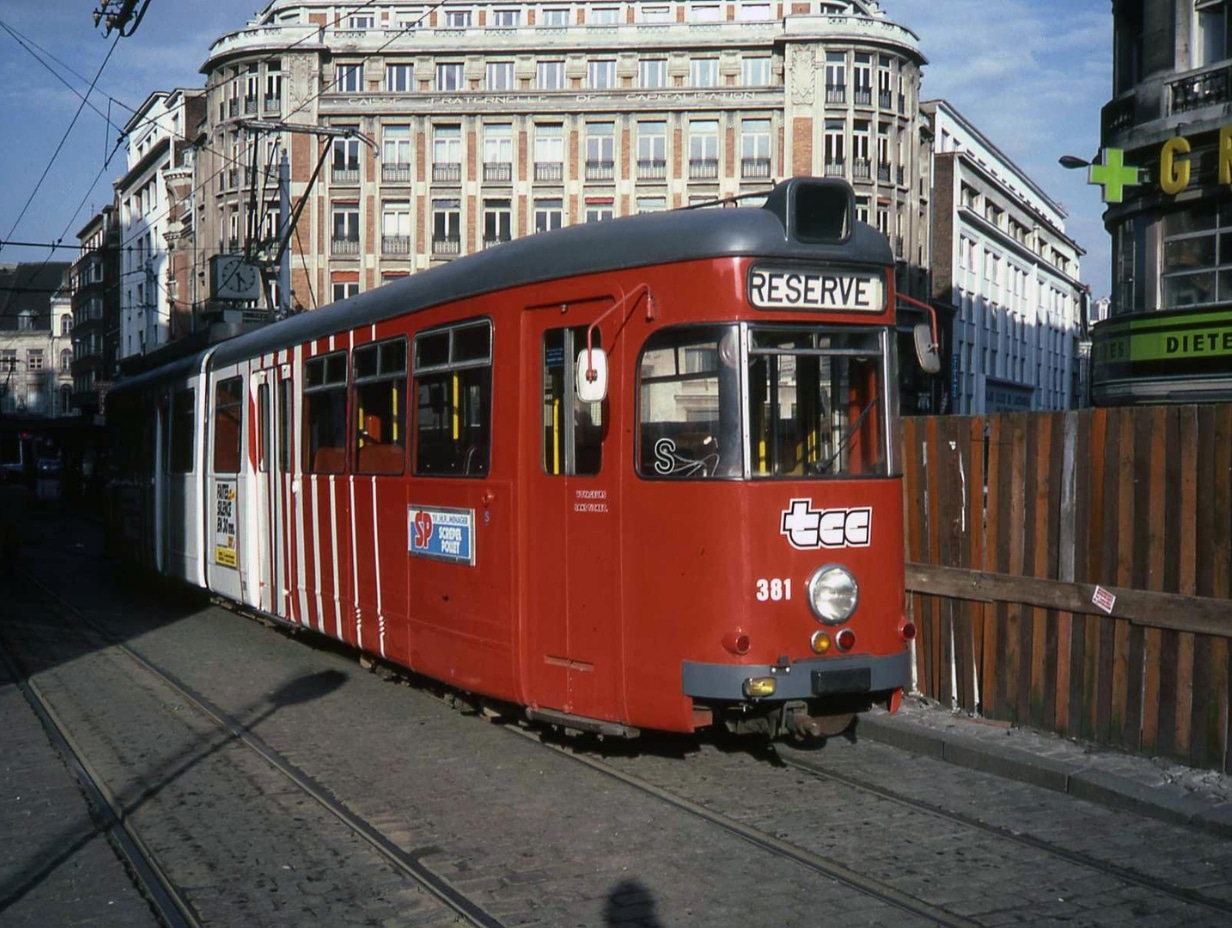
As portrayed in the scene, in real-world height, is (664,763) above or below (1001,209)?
below

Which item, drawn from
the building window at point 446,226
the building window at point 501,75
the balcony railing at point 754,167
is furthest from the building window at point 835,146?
the building window at point 446,226

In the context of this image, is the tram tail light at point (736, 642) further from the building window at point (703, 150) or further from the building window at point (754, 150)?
the building window at point (754, 150)

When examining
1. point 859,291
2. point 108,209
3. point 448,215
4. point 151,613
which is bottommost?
point 151,613

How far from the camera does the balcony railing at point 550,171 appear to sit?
5942 cm

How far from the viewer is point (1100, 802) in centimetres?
772

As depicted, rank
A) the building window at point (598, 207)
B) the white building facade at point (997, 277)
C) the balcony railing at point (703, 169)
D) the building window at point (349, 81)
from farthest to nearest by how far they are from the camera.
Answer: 1. the white building facade at point (997, 277)
2. the building window at point (349, 81)
3. the building window at point (598, 207)
4. the balcony railing at point (703, 169)

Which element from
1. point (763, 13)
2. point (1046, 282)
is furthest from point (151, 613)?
point (1046, 282)

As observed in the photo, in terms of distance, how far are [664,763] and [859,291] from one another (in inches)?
121

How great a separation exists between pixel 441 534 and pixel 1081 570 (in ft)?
13.7

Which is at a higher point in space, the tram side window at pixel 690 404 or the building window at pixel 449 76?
Answer: the building window at pixel 449 76

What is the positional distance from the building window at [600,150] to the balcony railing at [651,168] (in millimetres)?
1116

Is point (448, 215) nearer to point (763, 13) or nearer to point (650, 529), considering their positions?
point (763, 13)

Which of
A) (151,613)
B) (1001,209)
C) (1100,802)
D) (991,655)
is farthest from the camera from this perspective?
(1001,209)

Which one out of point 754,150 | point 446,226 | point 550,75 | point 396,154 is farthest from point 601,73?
point 396,154
